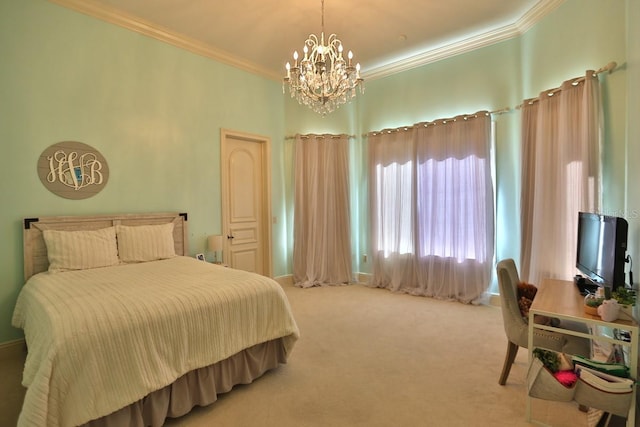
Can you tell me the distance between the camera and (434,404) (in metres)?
2.10

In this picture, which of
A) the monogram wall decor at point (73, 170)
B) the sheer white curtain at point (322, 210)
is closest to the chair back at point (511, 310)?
the sheer white curtain at point (322, 210)

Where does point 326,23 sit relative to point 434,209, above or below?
above

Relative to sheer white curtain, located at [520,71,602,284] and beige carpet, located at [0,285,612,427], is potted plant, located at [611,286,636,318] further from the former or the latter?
sheer white curtain, located at [520,71,602,284]

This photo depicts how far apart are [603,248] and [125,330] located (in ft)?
9.68

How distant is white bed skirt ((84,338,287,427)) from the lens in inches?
70.4

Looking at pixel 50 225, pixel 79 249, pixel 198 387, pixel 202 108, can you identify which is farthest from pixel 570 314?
pixel 202 108

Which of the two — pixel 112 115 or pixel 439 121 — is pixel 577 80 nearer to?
pixel 439 121

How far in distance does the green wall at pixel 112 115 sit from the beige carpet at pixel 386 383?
1.52 metres

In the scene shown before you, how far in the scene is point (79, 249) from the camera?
293 centimetres

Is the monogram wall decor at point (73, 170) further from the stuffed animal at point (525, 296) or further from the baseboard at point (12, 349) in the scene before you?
the stuffed animal at point (525, 296)

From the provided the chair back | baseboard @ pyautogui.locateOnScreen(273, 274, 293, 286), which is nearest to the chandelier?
the chair back

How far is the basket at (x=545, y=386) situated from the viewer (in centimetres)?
169

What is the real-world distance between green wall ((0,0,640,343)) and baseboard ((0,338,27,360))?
0.06 meters

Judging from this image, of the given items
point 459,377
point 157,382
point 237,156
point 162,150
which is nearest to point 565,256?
point 459,377
